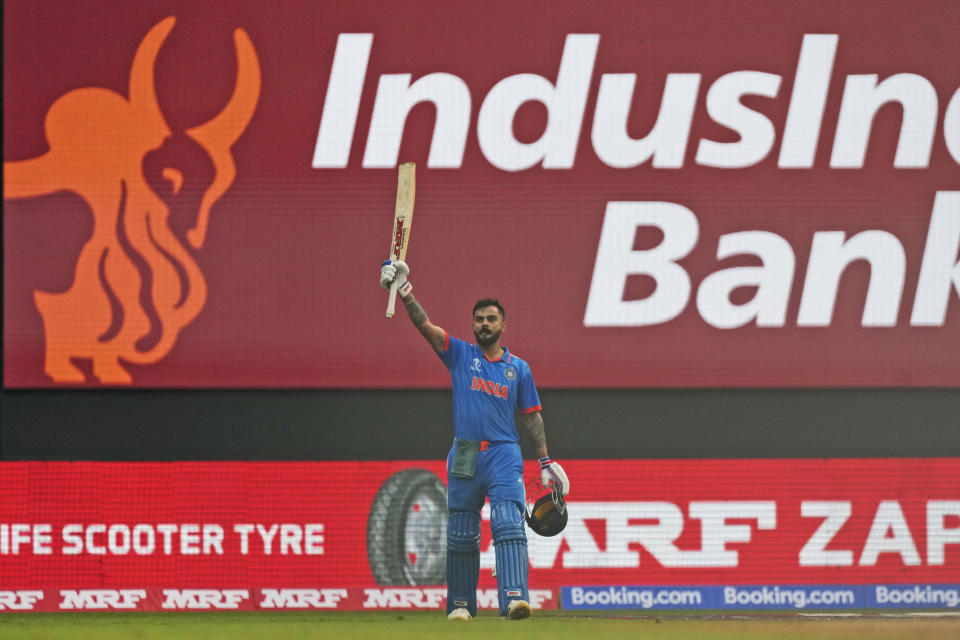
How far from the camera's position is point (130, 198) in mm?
13336

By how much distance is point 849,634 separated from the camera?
813 cm

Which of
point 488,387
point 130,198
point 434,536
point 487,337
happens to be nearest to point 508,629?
point 488,387

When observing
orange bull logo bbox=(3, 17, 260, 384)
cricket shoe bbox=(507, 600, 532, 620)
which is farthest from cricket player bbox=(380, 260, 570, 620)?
orange bull logo bbox=(3, 17, 260, 384)

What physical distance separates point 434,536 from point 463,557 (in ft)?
12.1

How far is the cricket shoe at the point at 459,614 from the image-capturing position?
8031mm

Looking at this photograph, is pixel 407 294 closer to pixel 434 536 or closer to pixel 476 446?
pixel 476 446

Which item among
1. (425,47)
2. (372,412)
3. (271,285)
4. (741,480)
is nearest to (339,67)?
(425,47)

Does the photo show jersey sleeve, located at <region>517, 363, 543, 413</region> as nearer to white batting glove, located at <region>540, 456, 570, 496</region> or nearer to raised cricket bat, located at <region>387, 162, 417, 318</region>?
white batting glove, located at <region>540, 456, 570, 496</region>

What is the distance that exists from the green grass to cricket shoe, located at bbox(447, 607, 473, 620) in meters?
0.07

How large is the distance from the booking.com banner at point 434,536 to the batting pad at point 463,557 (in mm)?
3289

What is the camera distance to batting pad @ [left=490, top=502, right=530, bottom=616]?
25.6 feet

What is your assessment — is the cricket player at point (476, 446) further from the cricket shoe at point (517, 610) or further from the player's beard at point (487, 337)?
the cricket shoe at point (517, 610)

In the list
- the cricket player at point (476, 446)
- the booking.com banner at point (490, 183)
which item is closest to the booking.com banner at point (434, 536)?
the booking.com banner at point (490, 183)

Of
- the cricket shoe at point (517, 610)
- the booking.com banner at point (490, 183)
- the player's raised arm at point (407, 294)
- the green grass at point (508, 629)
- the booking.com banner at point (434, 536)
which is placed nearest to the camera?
the green grass at point (508, 629)
